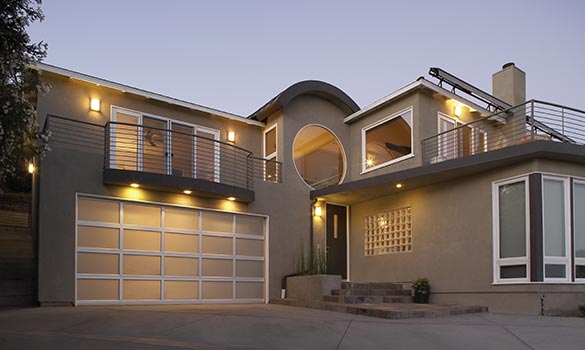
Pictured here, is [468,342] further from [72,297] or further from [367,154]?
[367,154]

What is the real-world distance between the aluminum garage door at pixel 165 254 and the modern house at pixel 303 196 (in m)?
0.03

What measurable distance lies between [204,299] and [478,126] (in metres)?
9.93

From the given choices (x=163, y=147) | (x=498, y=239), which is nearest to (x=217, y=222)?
(x=163, y=147)

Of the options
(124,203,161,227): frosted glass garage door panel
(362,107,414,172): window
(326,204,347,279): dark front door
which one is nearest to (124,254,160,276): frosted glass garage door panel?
(124,203,161,227): frosted glass garage door panel

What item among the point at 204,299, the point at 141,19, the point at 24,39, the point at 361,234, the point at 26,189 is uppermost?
the point at 141,19

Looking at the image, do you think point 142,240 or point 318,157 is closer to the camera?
point 142,240

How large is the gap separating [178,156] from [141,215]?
241 centimetres

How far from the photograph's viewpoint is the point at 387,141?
51.0ft

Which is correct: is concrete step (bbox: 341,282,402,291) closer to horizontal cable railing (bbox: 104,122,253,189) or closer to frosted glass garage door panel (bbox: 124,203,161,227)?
horizontal cable railing (bbox: 104,122,253,189)

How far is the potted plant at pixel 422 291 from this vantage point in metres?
12.7

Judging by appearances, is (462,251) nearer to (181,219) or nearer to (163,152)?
(181,219)

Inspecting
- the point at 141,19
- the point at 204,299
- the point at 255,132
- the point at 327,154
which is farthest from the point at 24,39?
the point at 141,19

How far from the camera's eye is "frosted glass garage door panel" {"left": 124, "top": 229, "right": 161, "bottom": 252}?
1182 cm

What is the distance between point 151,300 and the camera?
39.3ft
